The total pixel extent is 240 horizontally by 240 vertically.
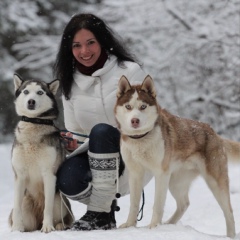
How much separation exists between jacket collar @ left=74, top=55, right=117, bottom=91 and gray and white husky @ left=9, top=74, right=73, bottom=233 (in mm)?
235

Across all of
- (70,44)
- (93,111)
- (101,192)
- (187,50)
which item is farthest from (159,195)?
(187,50)

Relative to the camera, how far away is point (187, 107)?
367 inches

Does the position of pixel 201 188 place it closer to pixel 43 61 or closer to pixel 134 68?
pixel 134 68

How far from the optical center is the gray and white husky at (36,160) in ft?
9.69

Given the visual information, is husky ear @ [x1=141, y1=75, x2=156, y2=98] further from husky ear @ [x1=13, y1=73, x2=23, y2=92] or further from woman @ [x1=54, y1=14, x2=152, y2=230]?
husky ear @ [x1=13, y1=73, x2=23, y2=92]

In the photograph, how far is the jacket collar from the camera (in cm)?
327

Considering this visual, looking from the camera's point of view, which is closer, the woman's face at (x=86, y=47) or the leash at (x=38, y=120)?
the leash at (x=38, y=120)

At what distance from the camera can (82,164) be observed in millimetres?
3105

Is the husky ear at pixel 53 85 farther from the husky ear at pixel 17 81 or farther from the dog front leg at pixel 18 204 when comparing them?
the dog front leg at pixel 18 204

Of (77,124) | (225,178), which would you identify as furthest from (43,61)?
(225,178)

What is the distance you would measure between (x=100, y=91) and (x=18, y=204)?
888 millimetres

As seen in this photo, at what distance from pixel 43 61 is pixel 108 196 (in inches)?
277

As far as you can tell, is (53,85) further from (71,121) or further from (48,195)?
(48,195)

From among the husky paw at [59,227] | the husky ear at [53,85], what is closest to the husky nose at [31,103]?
the husky ear at [53,85]
